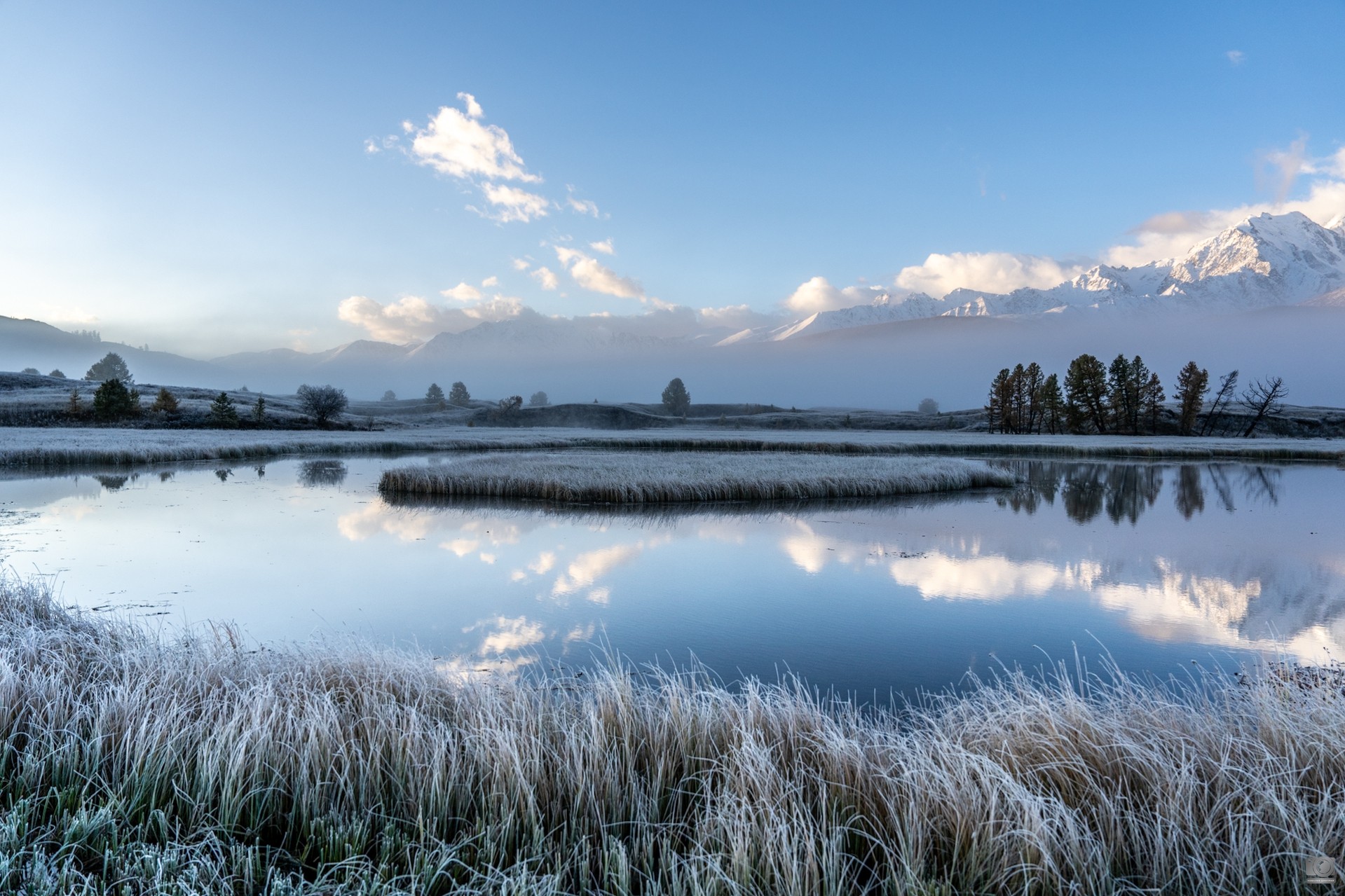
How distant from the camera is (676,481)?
19.9 meters

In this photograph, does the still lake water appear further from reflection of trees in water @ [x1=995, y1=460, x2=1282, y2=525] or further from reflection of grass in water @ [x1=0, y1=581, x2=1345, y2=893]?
reflection of grass in water @ [x1=0, y1=581, x2=1345, y2=893]

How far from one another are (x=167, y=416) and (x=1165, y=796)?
6959 centimetres

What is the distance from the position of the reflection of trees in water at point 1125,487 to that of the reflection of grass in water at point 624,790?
49.4 feet

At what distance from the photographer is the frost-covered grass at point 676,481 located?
19453 mm

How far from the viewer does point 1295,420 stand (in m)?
79.2

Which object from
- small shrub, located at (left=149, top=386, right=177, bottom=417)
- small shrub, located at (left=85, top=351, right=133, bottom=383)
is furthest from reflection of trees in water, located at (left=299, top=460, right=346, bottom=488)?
small shrub, located at (left=85, top=351, right=133, bottom=383)

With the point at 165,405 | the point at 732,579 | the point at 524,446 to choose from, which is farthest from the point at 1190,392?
Answer: the point at 165,405

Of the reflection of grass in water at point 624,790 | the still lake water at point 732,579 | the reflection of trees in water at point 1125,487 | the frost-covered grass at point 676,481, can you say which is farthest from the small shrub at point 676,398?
the reflection of grass in water at point 624,790

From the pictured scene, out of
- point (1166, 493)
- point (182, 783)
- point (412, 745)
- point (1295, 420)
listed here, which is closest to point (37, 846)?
point (182, 783)

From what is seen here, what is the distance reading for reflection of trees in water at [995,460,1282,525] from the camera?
19.3 metres

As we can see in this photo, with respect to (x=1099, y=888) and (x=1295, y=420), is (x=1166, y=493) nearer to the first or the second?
(x=1099, y=888)

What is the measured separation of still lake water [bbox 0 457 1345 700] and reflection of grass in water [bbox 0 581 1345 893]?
7.08 ft

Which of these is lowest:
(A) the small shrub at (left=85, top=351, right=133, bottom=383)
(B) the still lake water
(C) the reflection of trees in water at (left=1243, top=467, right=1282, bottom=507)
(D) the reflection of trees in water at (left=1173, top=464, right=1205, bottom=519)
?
(C) the reflection of trees in water at (left=1243, top=467, right=1282, bottom=507)

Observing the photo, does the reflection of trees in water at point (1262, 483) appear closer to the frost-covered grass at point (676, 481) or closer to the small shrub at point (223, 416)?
the frost-covered grass at point (676, 481)
